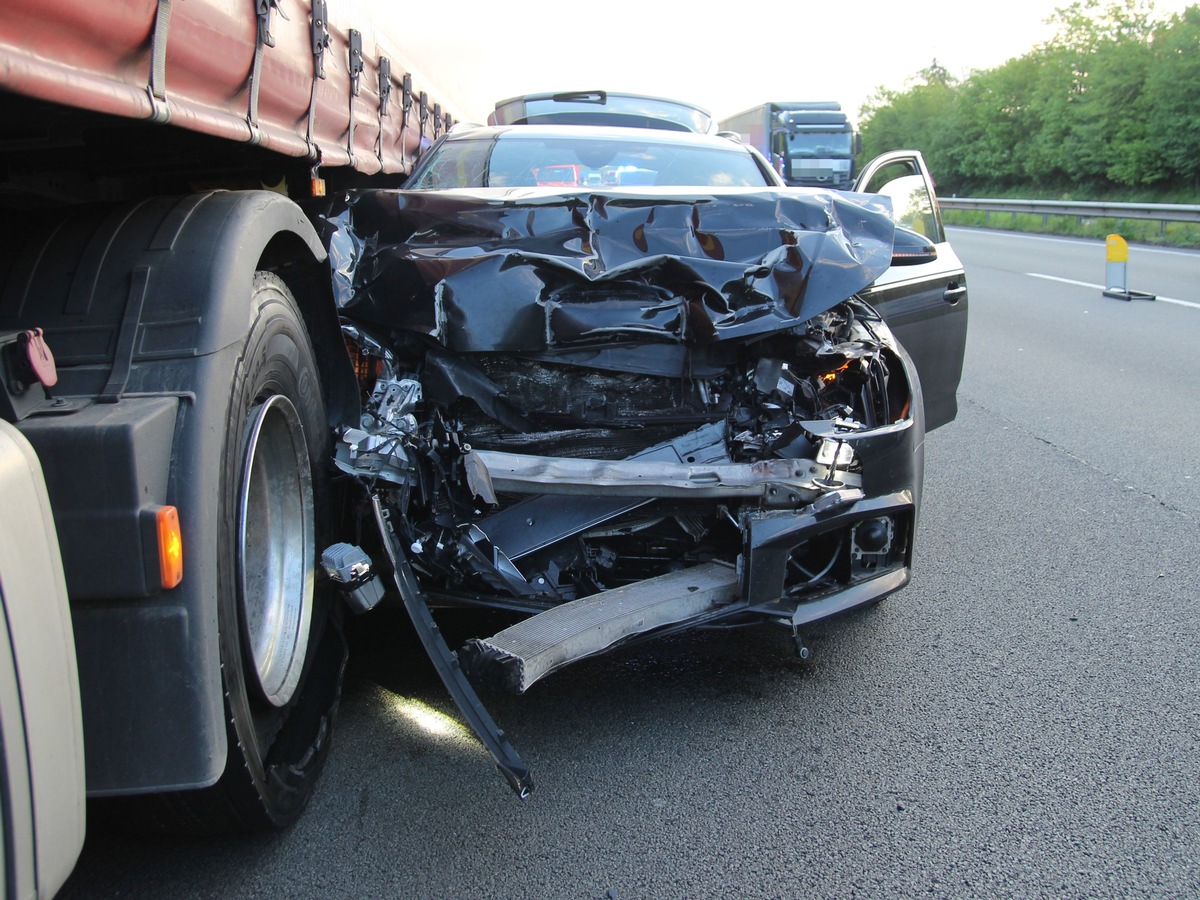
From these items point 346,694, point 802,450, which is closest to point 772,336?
point 802,450

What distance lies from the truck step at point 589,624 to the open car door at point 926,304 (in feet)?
5.59

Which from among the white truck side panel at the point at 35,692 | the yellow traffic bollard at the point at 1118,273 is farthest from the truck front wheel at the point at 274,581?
the yellow traffic bollard at the point at 1118,273

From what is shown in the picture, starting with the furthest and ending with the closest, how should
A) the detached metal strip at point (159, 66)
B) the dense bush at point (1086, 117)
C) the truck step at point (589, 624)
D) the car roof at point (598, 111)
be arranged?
the dense bush at point (1086, 117) < the car roof at point (598, 111) < the truck step at point (589, 624) < the detached metal strip at point (159, 66)

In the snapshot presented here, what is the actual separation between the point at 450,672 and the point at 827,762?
1.15 metres

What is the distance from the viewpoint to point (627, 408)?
3531 millimetres

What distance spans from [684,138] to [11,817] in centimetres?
469

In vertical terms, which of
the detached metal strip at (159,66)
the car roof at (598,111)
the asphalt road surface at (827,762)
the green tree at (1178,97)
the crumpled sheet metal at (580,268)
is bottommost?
the asphalt road surface at (827,762)

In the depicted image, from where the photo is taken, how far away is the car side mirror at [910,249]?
4.41 meters

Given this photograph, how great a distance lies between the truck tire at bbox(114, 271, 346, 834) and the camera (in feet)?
7.35

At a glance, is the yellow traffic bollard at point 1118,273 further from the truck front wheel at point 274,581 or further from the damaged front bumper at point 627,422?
the truck front wheel at point 274,581

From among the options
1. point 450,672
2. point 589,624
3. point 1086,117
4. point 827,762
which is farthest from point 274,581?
point 1086,117

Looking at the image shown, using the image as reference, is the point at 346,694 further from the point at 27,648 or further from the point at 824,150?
the point at 824,150

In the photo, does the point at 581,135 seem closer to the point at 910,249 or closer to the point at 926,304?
the point at 910,249

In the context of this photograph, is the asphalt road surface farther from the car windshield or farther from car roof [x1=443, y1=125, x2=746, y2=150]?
car roof [x1=443, y1=125, x2=746, y2=150]
